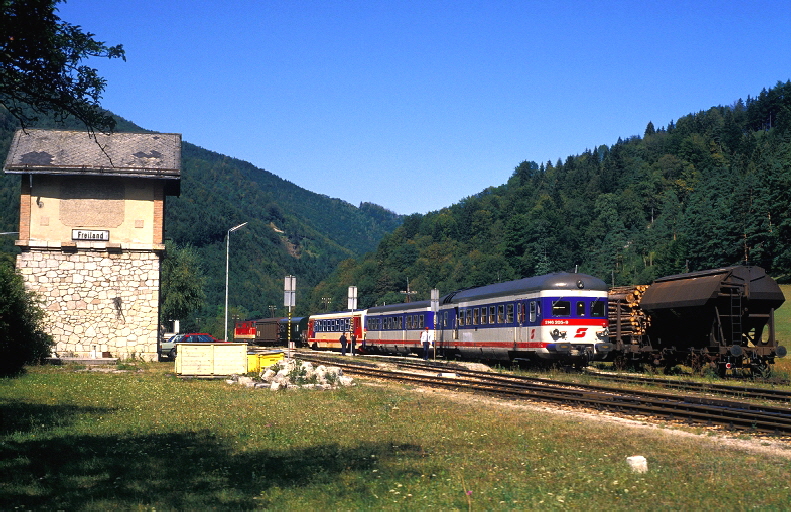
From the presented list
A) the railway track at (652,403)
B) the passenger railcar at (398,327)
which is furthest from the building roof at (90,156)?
the passenger railcar at (398,327)

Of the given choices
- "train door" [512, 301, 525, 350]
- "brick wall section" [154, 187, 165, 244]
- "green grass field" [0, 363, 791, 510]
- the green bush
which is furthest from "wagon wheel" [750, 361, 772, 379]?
the green bush

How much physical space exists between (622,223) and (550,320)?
408ft

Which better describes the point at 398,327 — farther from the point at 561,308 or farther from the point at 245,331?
the point at 245,331

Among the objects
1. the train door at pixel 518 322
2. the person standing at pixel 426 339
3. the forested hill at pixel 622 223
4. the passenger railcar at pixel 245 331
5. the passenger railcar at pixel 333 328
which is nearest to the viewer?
the train door at pixel 518 322

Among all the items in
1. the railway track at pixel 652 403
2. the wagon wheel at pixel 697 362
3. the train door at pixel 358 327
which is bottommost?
the railway track at pixel 652 403

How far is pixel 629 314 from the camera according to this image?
3291cm

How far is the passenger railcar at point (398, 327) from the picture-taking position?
136ft

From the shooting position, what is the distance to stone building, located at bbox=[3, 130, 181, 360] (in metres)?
30.4

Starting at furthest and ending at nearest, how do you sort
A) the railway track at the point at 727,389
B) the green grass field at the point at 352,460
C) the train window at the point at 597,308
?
the train window at the point at 597,308
the railway track at the point at 727,389
the green grass field at the point at 352,460

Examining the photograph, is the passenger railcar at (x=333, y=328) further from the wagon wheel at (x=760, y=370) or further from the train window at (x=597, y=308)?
the wagon wheel at (x=760, y=370)

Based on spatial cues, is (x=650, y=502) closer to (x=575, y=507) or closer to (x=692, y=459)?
(x=575, y=507)

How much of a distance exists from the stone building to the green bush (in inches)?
136

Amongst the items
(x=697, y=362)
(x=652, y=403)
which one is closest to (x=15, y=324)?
(x=652, y=403)

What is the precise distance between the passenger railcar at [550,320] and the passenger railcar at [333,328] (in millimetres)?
19287
